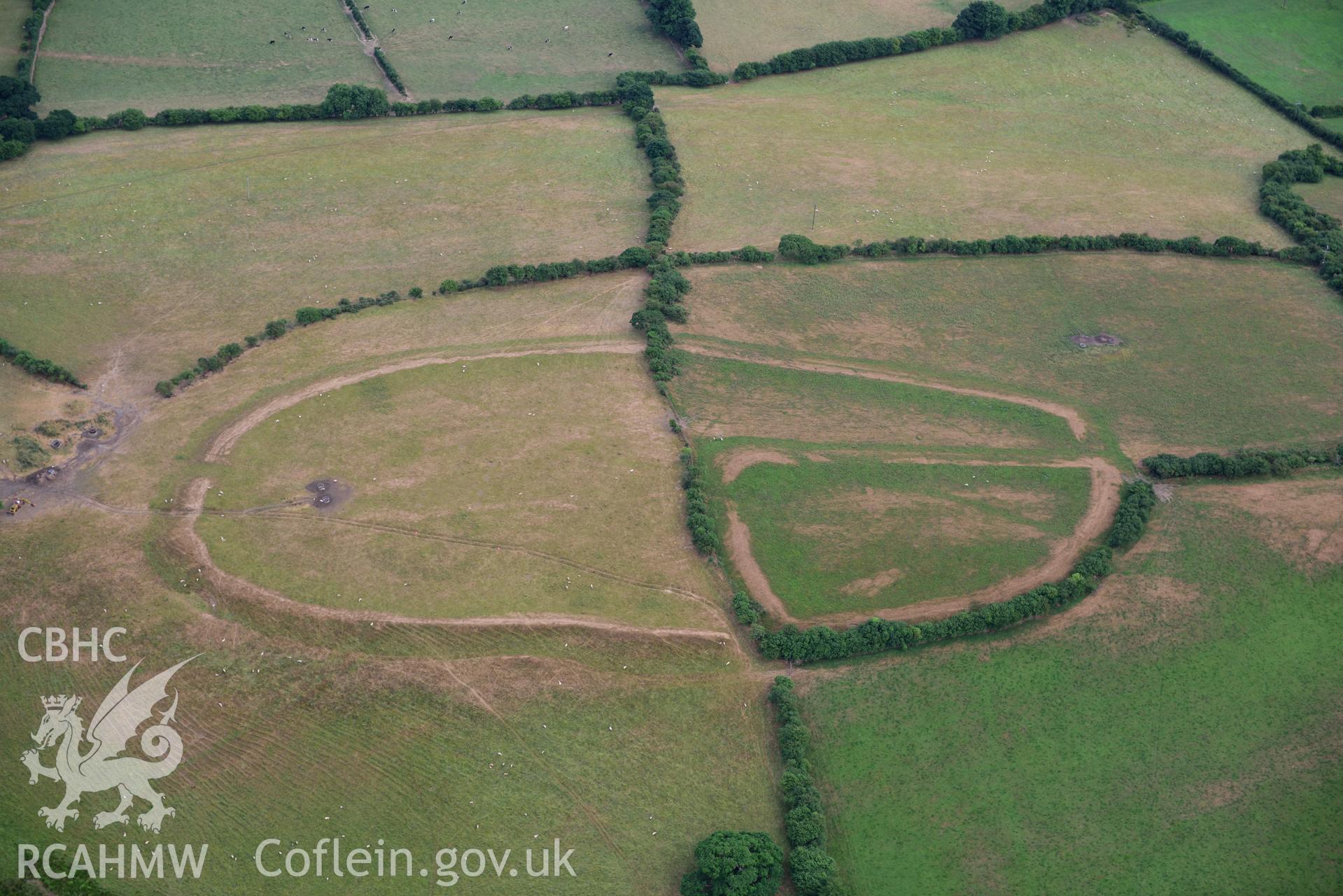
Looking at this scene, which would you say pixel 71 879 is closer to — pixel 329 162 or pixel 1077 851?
pixel 1077 851

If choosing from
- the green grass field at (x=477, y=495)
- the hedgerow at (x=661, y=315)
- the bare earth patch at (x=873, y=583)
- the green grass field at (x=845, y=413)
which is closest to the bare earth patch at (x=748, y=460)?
the green grass field at (x=845, y=413)

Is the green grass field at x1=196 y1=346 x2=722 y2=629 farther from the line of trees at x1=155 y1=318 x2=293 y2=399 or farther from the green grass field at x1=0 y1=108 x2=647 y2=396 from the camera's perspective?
the green grass field at x1=0 y1=108 x2=647 y2=396

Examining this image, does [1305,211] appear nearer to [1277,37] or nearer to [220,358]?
Answer: [1277,37]

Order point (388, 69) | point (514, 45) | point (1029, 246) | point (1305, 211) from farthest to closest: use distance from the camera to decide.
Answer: point (514, 45) → point (388, 69) → point (1305, 211) → point (1029, 246)

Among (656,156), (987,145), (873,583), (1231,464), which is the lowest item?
(873,583)

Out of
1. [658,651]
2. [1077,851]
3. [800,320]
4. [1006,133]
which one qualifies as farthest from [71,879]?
[1006,133]

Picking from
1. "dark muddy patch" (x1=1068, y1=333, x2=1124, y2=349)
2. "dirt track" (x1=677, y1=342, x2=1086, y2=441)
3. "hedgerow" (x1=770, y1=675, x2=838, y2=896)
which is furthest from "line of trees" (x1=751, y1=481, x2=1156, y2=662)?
"dark muddy patch" (x1=1068, y1=333, x2=1124, y2=349)

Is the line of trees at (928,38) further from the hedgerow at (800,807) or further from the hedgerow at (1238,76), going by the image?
the hedgerow at (800,807)

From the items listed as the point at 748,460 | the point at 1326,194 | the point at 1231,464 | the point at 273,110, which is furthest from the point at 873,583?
the point at 273,110
